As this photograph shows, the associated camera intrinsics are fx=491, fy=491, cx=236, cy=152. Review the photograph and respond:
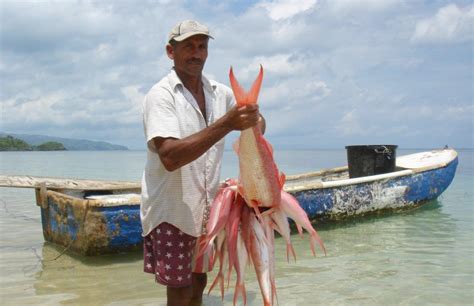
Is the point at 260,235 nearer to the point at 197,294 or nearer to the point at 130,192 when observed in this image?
the point at 197,294

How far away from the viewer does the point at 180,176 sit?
2.64 m

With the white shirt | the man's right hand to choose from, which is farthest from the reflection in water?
the man's right hand

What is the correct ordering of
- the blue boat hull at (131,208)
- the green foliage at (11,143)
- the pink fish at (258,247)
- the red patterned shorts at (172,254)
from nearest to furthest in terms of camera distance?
the pink fish at (258,247), the red patterned shorts at (172,254), the blue boat hull at (131,208), the green foliage at (11,143)

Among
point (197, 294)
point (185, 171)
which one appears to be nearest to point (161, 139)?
point (185, 171)

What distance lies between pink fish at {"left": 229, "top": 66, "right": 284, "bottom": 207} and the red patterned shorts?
51 centimetres

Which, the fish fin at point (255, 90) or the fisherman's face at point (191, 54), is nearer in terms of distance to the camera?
the fish fin at point (255, 90)

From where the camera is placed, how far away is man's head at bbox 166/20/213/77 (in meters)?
2.57

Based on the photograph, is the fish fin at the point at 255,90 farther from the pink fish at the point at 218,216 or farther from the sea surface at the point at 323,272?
the sea surface at the point at 323,272

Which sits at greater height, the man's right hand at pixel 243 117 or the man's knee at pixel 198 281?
the man's right hand at pixel 243 117

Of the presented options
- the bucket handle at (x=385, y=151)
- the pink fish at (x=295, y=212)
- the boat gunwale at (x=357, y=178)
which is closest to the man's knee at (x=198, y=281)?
the pink fish at (x=295, y=212)

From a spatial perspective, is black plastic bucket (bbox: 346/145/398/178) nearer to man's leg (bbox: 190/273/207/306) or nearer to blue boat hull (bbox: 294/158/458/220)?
blue boat hull (bbox: 294/158/458/220)

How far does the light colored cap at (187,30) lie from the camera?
8.38 ft

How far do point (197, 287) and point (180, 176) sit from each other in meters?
0.91

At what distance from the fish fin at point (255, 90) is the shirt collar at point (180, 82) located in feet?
2.16
